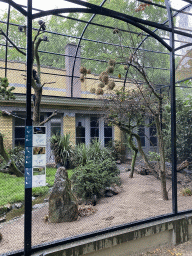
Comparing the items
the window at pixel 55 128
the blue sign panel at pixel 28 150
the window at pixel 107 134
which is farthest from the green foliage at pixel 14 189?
the blue sign panel at pixel 28 150

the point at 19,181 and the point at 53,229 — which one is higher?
the point at 19,181

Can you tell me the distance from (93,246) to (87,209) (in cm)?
117

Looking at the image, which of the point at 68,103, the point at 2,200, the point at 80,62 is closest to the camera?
the point at 2,200

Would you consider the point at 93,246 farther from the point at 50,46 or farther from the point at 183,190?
the point at 50,46

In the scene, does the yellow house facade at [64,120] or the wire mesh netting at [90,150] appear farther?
the yellow house facade at [64,120]

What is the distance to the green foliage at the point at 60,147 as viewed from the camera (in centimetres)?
434

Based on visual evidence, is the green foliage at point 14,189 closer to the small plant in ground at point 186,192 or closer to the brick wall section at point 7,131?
the brick wall section at point 7,131

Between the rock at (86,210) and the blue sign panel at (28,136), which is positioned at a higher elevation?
the blue sign panel at (28,136)

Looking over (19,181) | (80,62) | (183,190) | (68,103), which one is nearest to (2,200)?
(19,181)

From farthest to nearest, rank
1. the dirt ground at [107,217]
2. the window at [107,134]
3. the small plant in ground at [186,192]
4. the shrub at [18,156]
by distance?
the window at [107,134] < the shrub at [18,156] < the small plant in ground at [186,192] < the dirt ground at [107,217]

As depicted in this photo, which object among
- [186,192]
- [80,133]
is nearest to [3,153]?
[80,133]

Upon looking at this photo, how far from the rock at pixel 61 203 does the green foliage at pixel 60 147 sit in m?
1.39

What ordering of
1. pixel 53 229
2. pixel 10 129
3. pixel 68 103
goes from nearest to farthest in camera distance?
pixel 53 229 → pixel 10 129 → pixel 68 103

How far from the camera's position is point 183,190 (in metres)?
4.08
